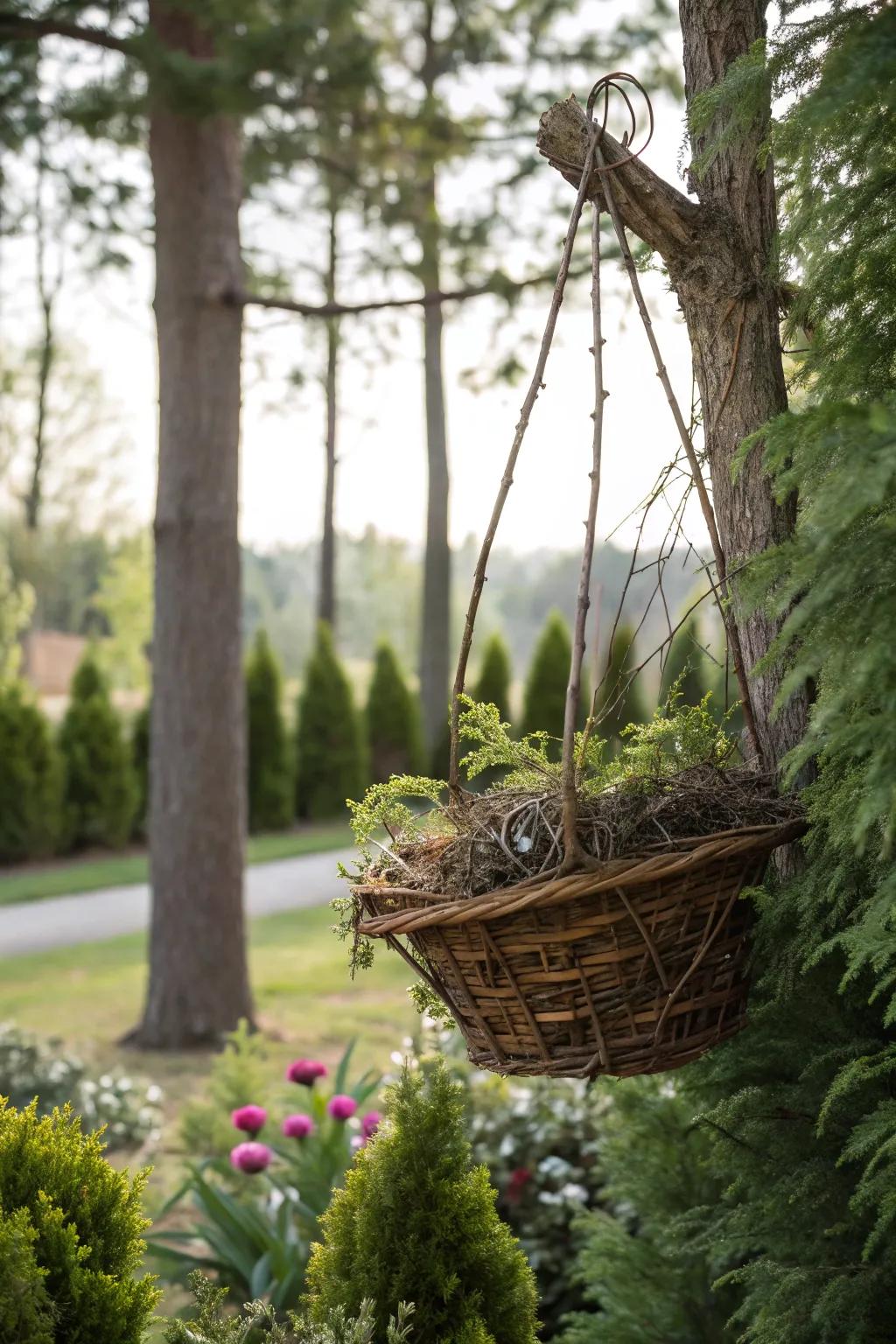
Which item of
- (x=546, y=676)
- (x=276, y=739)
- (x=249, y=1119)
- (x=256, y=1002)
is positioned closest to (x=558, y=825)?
(x=249, y=1119)

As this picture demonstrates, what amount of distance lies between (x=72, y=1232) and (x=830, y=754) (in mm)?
1149

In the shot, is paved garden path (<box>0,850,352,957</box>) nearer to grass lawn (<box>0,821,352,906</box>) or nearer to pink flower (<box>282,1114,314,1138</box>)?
grass lawn (<box>0,821,352,906</box>)

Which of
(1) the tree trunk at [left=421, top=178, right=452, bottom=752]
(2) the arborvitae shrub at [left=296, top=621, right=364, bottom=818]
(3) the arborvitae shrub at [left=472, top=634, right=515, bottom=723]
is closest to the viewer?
(1) the tree trunk at [left=421, top=178, right=452, bottom=752]

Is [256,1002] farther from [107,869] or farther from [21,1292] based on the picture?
[21,1292]

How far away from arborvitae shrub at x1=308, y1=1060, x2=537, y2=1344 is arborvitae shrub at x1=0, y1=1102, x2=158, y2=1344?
1.01 ft

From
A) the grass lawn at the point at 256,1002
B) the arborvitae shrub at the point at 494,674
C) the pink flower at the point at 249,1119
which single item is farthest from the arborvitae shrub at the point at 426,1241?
the arborvitae shrub at the point at 494,674

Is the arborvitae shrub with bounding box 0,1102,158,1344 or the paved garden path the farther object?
the paved garden path

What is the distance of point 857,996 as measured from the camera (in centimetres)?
189

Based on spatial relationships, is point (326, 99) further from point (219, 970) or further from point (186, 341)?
point (219, 970)

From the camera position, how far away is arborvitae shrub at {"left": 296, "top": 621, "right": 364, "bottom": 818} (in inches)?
600

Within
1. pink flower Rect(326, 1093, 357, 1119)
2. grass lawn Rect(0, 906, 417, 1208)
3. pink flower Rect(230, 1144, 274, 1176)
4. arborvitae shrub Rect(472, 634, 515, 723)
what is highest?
arborvitae shrub Rect(472, 634, 515, 723)

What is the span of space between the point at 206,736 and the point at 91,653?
Answer: 8099 mm

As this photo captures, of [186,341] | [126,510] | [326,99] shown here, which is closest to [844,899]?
[186,341]

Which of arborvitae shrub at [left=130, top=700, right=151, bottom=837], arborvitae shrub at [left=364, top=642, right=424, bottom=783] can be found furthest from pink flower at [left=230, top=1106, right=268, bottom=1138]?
arborvitae shrub at [left=364, top=642, right=424, bottom=783]
